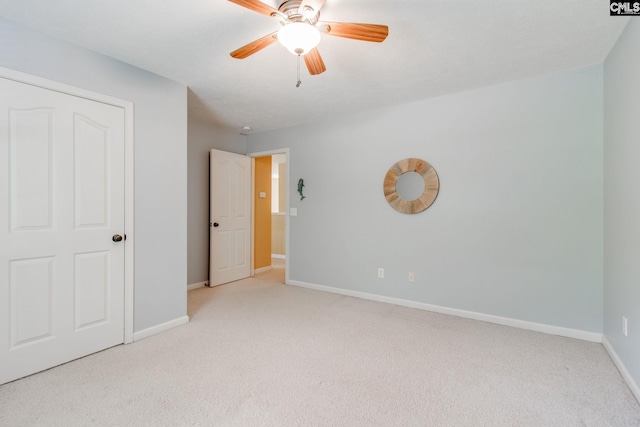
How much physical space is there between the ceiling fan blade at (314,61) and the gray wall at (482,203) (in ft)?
5.86

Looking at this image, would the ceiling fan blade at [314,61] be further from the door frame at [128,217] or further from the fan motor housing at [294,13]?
the door frame at [128,217]

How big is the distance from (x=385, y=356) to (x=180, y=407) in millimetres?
1471

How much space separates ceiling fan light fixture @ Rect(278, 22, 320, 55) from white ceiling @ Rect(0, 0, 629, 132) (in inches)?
11.4

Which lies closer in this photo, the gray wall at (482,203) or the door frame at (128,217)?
the door frame at (128,217)

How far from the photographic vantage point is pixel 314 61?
2047 mm

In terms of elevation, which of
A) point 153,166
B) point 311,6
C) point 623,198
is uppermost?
point 311,6

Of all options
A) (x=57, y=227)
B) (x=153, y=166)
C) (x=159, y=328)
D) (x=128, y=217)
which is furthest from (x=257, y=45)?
(x=159, y=328)

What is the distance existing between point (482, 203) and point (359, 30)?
2.25 m

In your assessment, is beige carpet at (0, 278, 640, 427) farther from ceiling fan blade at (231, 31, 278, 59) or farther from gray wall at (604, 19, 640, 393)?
ceiling fan blade at (231, 31, 278, 59)

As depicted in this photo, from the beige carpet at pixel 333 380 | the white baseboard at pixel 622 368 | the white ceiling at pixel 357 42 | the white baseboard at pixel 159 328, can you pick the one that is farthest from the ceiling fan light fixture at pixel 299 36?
the white baseboard at pixel 622 368

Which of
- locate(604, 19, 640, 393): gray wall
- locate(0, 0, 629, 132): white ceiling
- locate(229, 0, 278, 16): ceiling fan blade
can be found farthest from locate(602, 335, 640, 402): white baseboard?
locate(229, 0, 278, 16): ceiling fan blade

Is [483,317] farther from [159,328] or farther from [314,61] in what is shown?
[159,328]

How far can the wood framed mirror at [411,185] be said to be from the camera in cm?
343

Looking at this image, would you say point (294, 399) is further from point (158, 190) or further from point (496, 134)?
point (496, 134)
